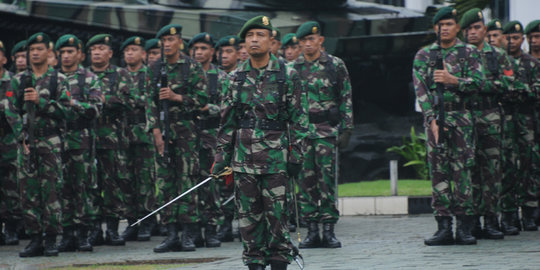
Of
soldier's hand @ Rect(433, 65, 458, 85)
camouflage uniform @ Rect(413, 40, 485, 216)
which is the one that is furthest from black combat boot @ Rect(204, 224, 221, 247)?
soldier's hand @ Rect(433, 65, 458, 85)

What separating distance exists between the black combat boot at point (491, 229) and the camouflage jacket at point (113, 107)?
4.07 metres

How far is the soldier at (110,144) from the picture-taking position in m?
11.1

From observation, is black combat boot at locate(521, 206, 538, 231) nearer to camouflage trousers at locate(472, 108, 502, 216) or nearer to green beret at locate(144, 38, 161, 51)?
camouflage trousers at locate(472, 108, 502, 216)

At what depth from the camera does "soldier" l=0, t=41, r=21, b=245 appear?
10.9 m

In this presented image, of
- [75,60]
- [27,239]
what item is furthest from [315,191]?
[27,239]

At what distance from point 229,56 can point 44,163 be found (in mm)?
2937

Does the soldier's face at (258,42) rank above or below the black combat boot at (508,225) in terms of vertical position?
above

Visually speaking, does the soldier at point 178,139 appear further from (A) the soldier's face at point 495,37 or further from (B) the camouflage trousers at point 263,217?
(A) the soldier's face at point 495,37

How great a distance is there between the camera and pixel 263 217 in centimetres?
712

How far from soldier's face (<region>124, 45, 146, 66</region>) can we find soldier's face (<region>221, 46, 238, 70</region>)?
978mm

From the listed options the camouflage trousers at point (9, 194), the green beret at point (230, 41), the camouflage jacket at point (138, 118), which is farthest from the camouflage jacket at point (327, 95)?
the camouflage trousers at point (9, 194)

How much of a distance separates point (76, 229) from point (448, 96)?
414 centimetres

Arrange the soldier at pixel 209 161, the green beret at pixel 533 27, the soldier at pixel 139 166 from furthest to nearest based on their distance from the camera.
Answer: the green beret at pixel 533 27 < the soldier at pixel 139 166 < the soldier at pixel 209 161

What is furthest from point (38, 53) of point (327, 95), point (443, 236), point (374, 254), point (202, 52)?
point (443, 236)
